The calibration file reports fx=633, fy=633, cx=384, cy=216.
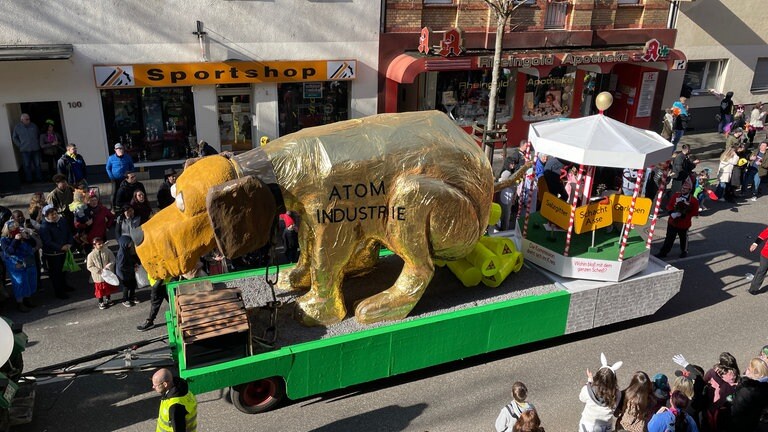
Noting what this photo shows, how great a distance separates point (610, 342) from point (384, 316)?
3.28 meters

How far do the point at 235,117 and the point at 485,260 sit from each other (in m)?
9.29

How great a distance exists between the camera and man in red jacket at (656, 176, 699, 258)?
10.6 m

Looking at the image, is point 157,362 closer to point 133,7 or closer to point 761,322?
point 761,322

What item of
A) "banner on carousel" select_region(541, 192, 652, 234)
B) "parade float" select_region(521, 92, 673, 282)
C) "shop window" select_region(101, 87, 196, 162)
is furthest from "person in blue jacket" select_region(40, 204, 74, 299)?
"banner on carousel" select_region(541, 192, 652, 234)

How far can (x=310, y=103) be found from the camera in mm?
16062

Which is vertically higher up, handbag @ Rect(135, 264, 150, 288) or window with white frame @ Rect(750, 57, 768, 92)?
window with white frame @ Rect(750, 57, 768, 92)

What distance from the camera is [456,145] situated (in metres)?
7.37

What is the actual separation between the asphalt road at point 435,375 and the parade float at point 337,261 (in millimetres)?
327

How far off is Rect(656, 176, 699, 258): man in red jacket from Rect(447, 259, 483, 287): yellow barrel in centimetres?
449

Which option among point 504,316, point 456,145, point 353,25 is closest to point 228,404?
point 504,316

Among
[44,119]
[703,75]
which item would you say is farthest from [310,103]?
[703,75]

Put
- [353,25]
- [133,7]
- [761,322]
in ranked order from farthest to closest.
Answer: [353,25] → [133,7] → [761,322]

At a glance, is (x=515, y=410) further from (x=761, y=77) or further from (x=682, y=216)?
(x=761, y=77)

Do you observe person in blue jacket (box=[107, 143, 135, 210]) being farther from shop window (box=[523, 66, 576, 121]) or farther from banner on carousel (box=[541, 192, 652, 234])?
shop window (box=[523, 66, 576, 121])
